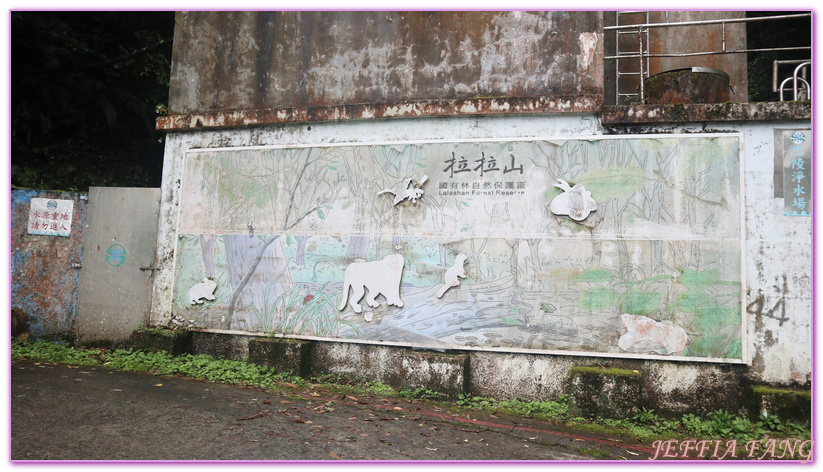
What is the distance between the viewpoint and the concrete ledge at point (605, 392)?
497 cm

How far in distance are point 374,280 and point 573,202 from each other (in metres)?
2.36

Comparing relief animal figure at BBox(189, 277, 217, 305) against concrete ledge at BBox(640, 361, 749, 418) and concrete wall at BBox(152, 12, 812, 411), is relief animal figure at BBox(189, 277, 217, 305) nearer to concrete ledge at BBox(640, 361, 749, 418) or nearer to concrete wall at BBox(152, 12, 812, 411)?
concrete wall at BBox(152, 12, 812, 411)

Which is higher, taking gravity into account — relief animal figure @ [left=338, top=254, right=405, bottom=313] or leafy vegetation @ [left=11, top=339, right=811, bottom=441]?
relief animal figure @ [left=338, top=254, right=405, bottom=313]

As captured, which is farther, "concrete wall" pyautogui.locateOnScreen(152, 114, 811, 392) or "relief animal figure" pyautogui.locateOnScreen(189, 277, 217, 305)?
"relief animal figure" pyautogui.locateOnScreen(189, 277, 217, 305)

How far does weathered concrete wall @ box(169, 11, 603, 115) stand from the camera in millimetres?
5840

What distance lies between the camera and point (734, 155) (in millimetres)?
5180

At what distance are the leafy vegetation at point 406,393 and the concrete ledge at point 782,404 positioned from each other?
66 mm

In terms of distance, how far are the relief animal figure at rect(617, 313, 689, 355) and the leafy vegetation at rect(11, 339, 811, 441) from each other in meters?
0.61

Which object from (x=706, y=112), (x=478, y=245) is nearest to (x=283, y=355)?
(x=478, y=245)

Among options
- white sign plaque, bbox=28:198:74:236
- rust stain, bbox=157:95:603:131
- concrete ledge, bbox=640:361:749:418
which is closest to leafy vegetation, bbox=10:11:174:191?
white sign plaque, bbox=28:198:74:236

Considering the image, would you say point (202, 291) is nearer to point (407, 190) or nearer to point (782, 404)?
point (407, 190)

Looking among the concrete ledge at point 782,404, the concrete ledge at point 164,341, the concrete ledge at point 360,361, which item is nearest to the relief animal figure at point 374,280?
the concrete ledge at point 360,361

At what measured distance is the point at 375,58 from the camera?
6.41 metres

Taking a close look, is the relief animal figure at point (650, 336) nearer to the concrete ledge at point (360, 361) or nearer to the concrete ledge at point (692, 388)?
the concrete ledge at point (692, 388)
